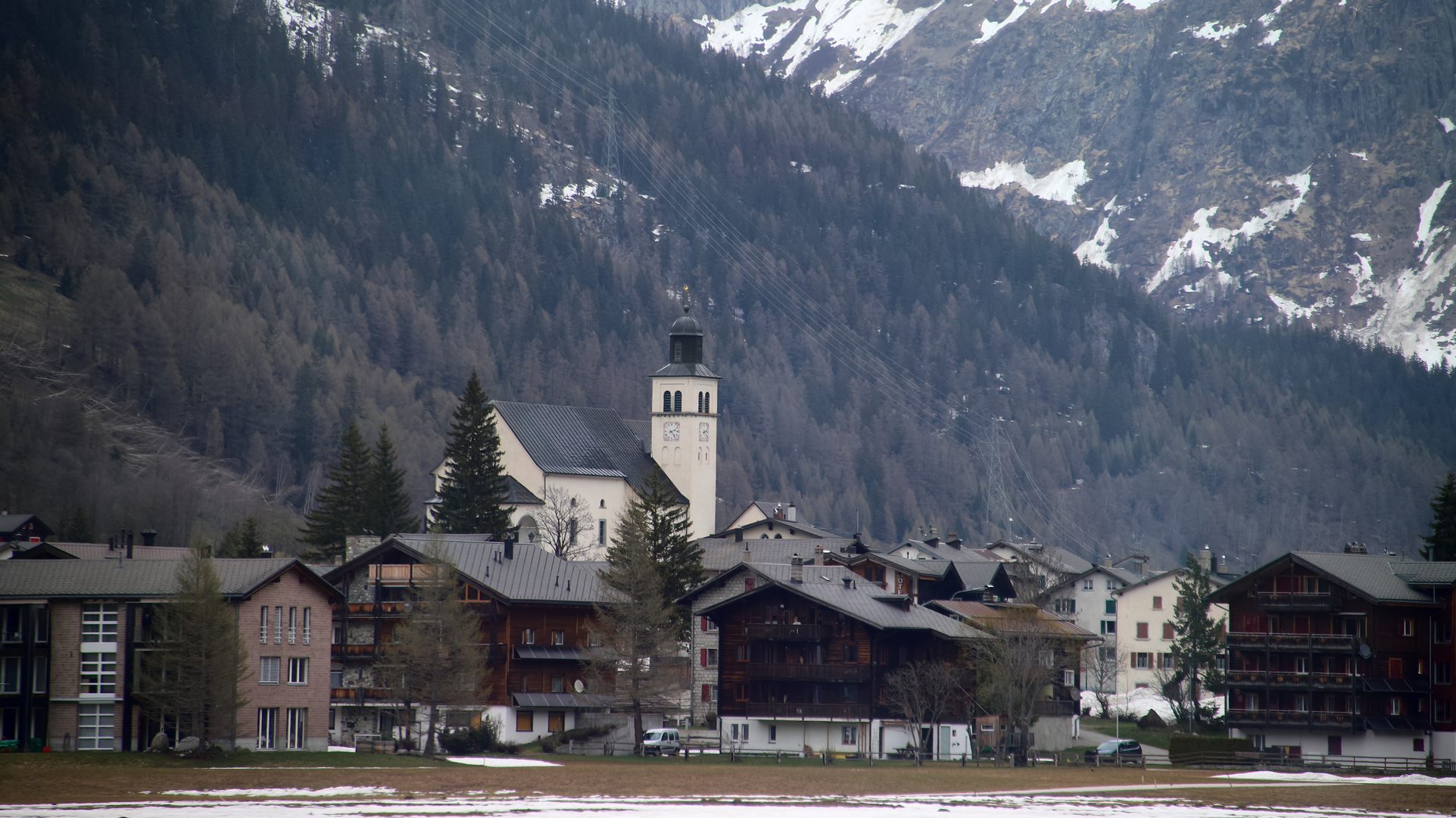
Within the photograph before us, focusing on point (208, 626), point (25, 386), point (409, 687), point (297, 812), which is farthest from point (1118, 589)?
point (25, 386)

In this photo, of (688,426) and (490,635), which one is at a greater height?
(688,426)

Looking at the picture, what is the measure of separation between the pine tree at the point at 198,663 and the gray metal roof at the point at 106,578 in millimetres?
3641

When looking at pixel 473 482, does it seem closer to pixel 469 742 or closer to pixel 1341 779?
pixel 469 742

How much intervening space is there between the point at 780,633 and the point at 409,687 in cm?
1850

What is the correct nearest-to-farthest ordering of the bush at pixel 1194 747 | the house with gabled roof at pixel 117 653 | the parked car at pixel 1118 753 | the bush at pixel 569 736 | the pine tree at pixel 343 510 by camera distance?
the house with gabled roof at pixel 117 653 → the bush at pixel 1194 747 → the parked car at pixel 1118 753 → the bush at pixel 569 736 → the pine tree at pixel 343 510

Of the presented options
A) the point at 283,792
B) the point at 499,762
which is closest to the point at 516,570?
the point at 499,762

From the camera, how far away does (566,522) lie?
135625mm

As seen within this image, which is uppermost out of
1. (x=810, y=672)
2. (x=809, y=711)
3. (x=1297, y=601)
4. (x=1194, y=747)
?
(x=1297, y=601)

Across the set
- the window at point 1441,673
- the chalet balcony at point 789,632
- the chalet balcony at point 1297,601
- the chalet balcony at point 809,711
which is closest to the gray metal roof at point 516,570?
→ the chalet balcony at point 789,632

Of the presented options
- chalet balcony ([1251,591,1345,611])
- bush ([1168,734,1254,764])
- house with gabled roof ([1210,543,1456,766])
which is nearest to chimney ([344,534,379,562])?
bush ([1168,734,1254,764])

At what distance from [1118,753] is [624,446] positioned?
2665 inches

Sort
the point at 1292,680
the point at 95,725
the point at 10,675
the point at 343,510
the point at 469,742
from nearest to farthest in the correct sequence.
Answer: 1. the point at 10,675
2. the point at 95,725
3. the point at 469,742
4. the point at 1292,680
5. the point at 343,510

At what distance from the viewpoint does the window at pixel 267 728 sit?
7950 centimetres

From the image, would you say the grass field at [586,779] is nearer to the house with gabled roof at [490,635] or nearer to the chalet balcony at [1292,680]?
the house with gabled roof at [490,635]
